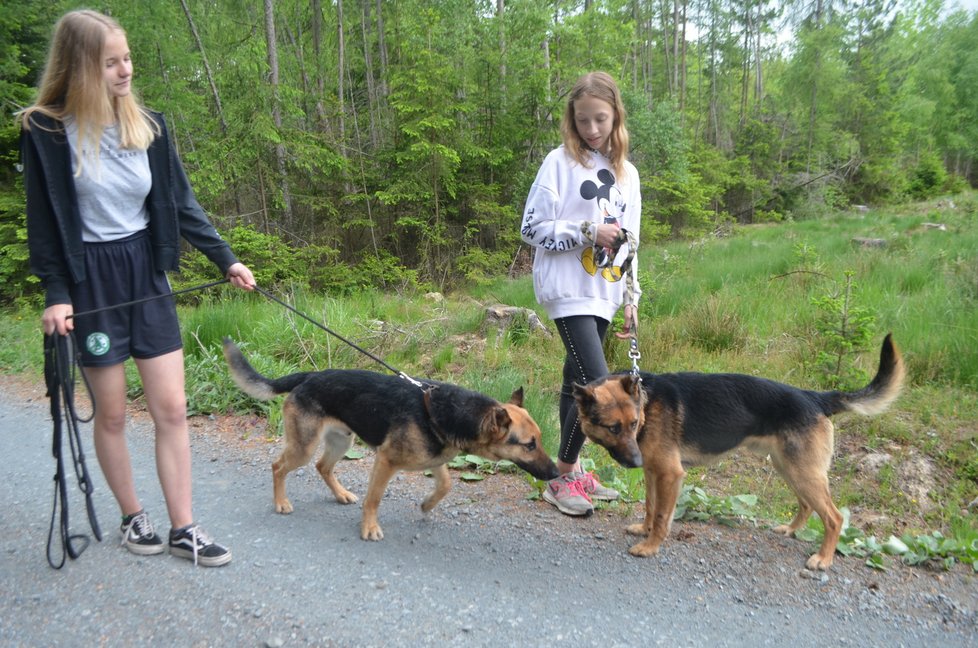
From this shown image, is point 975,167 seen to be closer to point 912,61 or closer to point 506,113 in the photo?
point 912,61

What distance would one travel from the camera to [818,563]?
3.16m

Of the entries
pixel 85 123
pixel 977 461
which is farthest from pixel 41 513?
pixel 977 461

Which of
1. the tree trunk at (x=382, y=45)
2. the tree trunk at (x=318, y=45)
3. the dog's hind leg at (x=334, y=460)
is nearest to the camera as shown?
the dog's hind leg at (x=334, y=460)

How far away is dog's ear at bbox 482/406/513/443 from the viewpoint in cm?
334

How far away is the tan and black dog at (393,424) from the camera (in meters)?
3.43

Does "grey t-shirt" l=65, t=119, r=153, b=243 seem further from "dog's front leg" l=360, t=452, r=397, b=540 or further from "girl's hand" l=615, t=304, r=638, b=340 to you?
"girl's hand" l=615, t=304, r=638, b=340

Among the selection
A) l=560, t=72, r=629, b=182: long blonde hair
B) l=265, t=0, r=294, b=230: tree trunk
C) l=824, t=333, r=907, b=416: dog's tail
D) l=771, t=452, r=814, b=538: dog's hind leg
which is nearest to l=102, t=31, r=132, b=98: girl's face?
l=560, t=72, r=629, b=182: long blonde hair

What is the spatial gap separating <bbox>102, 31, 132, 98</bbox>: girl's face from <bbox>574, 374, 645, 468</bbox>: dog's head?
262 cm

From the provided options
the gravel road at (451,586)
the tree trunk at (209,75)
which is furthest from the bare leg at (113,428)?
the tree trunk at (209,75)

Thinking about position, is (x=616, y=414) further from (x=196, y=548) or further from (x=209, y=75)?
(x=209, y=75)

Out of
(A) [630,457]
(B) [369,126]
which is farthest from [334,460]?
(B) [369,126]

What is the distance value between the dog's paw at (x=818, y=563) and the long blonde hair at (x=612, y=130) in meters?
2.40

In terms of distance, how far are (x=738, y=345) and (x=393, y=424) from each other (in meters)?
4.91

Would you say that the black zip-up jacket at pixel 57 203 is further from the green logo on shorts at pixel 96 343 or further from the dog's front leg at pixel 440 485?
the dog's front leg at pixel 440 485
